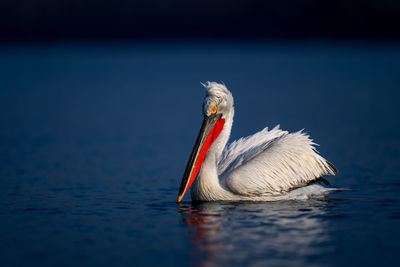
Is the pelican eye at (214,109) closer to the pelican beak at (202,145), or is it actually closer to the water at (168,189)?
the pelican beak at (202,145)

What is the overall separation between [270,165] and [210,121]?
789mm

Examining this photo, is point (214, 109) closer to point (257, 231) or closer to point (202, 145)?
point (202, 145)

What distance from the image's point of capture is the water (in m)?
5.84

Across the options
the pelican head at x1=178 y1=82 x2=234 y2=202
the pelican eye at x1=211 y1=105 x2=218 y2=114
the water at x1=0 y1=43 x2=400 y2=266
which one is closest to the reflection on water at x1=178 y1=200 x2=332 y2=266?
the water at x1=0 y1=43 x2=400 y2=266

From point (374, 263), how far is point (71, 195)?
3886 millimetres

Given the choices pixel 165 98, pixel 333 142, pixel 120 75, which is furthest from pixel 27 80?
pixel 333 142

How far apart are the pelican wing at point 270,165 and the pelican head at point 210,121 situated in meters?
0.32

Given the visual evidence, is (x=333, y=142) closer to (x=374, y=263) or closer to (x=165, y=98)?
(x=374, y=263)

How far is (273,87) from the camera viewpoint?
2359 cm

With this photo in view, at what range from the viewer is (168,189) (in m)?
8.48

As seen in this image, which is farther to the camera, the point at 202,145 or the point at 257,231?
the point at 202,145

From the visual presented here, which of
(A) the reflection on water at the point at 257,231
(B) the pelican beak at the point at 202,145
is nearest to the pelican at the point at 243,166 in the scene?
(B) the pelican beak at the point at 202,145

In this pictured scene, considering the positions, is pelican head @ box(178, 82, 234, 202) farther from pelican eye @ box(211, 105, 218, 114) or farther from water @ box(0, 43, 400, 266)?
water @ box(0, 43, 400, 266)

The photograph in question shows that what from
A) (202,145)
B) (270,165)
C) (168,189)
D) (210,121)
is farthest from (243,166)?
(168,189)
